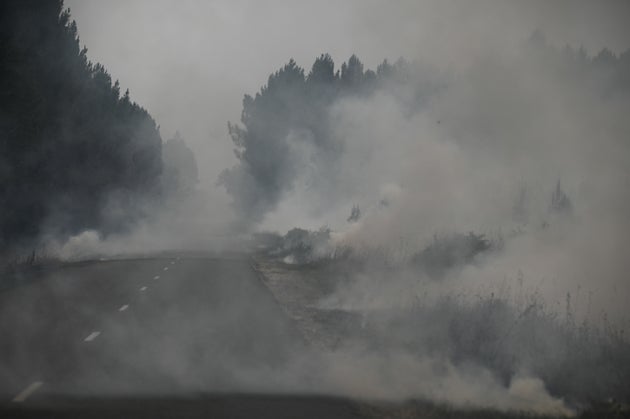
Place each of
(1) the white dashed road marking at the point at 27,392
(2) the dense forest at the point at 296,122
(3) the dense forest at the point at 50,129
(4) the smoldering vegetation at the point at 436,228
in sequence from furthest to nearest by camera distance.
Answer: (2) the dense forest at the point at 296,122
(3) the dense forest at the point at 50,129
(4) the smoldering vegetation at the point at 436,228
(1) the white dashed road marking at the point at 27,392

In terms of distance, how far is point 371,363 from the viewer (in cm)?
965

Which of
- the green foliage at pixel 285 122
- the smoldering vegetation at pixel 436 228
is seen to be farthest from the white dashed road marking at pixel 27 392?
the green foliage at pixel 285 122

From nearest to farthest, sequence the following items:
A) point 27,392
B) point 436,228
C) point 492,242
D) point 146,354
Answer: point 27,392, point 146,354, point 492,242, point 436,228

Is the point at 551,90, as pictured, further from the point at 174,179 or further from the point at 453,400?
the point at 174,179

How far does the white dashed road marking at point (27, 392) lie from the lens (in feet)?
23.5

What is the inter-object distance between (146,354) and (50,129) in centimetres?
2431

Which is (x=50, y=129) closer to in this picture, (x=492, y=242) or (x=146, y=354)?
(x=492, y=242)

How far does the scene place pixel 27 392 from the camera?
24.6 feet

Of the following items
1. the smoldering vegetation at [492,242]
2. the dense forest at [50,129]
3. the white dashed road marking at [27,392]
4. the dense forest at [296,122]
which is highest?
the dense forest at [296,122]

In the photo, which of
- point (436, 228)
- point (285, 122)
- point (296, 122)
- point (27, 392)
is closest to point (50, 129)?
point (436, 228)

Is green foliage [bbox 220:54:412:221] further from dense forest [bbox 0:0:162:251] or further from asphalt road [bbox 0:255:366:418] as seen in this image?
asphalt road [bbox 0:255:366:418]

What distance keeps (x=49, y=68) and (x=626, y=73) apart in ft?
84.4

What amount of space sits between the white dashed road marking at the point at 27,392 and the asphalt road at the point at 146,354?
0.01 metres

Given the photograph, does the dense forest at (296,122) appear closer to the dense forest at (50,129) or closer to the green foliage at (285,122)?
the green foliage at (285,122)
